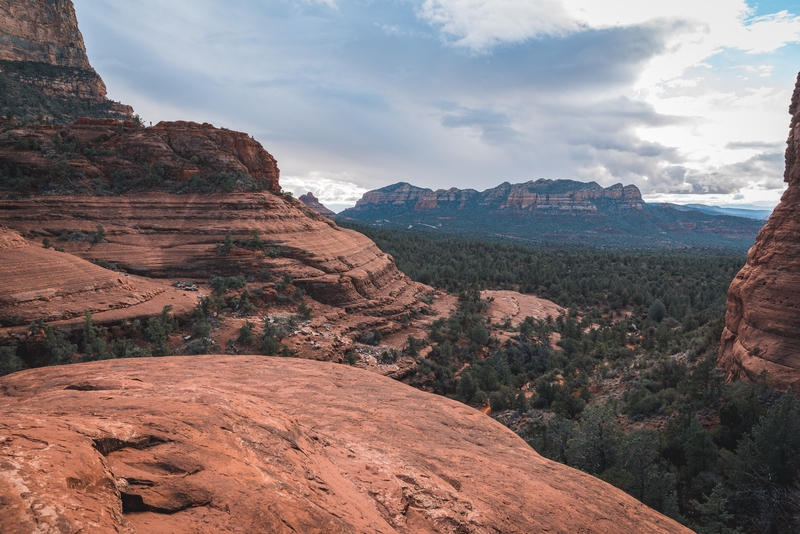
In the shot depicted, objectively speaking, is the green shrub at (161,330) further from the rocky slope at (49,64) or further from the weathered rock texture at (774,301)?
the rocky slope at (49,64)

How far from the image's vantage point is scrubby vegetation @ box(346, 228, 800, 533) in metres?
12.1

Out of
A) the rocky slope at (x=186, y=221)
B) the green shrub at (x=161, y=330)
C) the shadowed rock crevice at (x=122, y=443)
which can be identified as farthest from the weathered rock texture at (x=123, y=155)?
the shadowed rock crevice at (x=122, y=443)

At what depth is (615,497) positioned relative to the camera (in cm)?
751

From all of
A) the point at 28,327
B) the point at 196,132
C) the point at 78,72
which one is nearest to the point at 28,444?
the point at 28,327

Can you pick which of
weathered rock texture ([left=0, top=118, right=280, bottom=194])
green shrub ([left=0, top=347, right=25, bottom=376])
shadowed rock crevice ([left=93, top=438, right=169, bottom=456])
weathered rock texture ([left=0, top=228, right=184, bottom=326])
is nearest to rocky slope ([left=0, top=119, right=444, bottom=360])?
weathered rock texture ([left=0, top=118, right=280, bottom=194])

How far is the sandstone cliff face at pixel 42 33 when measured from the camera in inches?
2280

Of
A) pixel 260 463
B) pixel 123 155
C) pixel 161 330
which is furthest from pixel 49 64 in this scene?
pixel 260 463

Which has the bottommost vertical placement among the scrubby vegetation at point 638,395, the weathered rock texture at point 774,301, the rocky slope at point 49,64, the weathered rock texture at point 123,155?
the scrubby vegetation at point 638,395

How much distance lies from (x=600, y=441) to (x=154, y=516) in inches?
530

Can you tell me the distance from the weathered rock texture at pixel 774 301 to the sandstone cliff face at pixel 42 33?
88.9 meters

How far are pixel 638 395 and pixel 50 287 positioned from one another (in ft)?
103

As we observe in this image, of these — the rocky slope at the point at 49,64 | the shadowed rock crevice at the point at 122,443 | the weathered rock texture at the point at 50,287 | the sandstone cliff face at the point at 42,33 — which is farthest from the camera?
the sandstone cliff face at the point at 42,33

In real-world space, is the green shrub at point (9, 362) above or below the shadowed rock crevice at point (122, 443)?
below

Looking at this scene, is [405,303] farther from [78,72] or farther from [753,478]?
[78,72]
